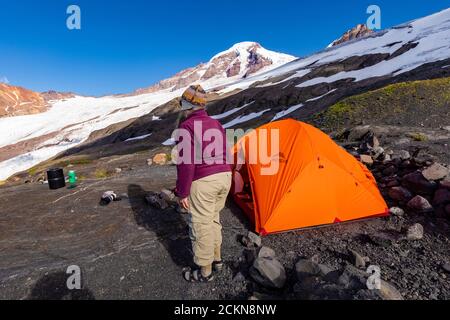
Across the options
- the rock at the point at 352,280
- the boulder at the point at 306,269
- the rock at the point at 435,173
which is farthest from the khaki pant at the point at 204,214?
the rock at the point at 435,173

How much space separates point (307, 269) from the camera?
5.01 m

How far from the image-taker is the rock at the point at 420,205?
275 inches

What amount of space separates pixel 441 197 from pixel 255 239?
409 cm

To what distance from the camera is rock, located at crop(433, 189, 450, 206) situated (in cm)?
688

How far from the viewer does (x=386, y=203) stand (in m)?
7.85

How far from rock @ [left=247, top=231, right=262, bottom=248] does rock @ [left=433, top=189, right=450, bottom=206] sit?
391cm

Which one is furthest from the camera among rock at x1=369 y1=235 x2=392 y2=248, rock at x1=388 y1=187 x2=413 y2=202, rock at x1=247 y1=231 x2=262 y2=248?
rock at x1=388 y1=187 x2=413 y2=202

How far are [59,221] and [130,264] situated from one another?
321cm

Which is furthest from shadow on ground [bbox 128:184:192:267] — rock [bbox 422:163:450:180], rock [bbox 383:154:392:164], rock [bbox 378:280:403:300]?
rock [bbox 383:154:392:164]

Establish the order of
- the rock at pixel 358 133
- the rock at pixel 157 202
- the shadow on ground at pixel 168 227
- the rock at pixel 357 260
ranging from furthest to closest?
the rock at pixel 358 133
the rock at pixel 157 202
the shadow on ground at pixel 168 227
the rock at pixel 357 260

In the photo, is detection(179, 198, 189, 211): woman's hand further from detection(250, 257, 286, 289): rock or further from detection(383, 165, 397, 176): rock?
detection(383, 165, 397, 176): rock

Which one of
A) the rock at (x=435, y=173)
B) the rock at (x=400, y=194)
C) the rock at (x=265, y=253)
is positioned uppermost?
the rock at (x=435, y=173)

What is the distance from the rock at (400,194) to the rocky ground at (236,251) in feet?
0.08

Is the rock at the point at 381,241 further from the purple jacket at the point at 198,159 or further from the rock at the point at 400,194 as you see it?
the purple jacket at the point at 198,159
